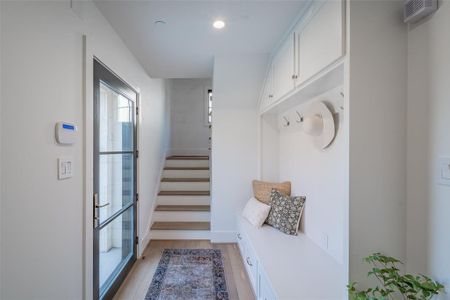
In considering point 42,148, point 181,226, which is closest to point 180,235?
point 181,226

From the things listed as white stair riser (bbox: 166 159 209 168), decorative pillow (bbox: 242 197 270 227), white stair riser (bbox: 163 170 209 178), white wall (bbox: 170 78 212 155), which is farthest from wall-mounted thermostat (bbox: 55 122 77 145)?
white wall (bbox: 170 78 212 155)

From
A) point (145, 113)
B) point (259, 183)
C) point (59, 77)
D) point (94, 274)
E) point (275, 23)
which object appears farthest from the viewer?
point (145, 113)

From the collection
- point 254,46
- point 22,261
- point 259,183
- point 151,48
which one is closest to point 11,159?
point 22,261

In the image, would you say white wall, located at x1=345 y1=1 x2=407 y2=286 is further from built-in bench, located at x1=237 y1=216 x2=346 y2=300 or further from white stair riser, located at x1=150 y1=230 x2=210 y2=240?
white stair riser, located at x1=150 y1=230 x2=210 y2=240

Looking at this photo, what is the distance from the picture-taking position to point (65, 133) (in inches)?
51.1

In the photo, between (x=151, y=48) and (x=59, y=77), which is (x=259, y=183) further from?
(x=59, y=77)

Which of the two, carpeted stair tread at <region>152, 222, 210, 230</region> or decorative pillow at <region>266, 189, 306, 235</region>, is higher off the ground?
decorative pillow at <region>266, 189, 306, 235</region>

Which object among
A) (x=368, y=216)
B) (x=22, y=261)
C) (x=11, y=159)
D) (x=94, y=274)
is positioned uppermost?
(x=11, y=159)

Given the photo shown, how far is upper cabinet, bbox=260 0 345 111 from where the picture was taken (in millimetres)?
1229

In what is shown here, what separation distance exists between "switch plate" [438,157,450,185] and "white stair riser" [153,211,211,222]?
2917 mm

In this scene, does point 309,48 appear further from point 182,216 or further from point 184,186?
point 184,186

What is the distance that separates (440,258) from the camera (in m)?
1.03

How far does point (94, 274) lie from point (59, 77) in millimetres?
1386

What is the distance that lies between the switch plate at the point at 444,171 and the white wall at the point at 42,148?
1871mm
